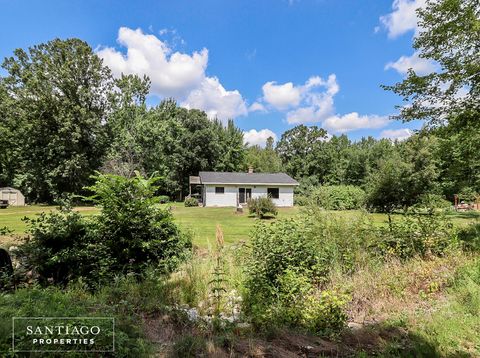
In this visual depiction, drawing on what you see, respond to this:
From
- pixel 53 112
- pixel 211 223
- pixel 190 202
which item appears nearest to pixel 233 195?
pixel 190 202

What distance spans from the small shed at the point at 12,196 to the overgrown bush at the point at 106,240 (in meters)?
26.5

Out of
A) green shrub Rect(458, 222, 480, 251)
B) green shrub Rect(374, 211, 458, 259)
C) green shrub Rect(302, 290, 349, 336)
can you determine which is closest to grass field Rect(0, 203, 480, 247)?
green shrub Rect(458, 222, 480, 251)

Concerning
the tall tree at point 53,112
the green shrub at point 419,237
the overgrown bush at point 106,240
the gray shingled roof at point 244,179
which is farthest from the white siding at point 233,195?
the green shrub at point 419,237

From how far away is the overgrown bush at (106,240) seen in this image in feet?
16.1

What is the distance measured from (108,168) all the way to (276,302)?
25758mm

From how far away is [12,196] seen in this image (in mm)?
26391

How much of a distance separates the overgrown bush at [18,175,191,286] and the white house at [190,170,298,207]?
21.4 metres

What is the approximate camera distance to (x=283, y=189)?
28750 mm

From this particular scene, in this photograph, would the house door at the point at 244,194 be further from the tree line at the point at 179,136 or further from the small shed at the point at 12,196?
the small shed at the point at 12,196

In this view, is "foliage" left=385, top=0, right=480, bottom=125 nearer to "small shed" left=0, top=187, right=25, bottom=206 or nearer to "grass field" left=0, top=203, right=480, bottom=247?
"grass field" left=0, top=203, right=480, bottom=247

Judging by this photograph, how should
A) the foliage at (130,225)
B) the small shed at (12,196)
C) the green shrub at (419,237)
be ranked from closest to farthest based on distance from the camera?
the foliage at (130,225) < the green shrub at (419,237) < the small shed at (12,196)

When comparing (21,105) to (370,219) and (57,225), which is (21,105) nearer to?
(57,225)

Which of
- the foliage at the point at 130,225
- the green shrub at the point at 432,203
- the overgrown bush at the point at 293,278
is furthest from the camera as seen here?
the green shrub at the point at 432,203

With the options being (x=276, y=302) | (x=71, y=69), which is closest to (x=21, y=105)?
(x=71, y=69)
